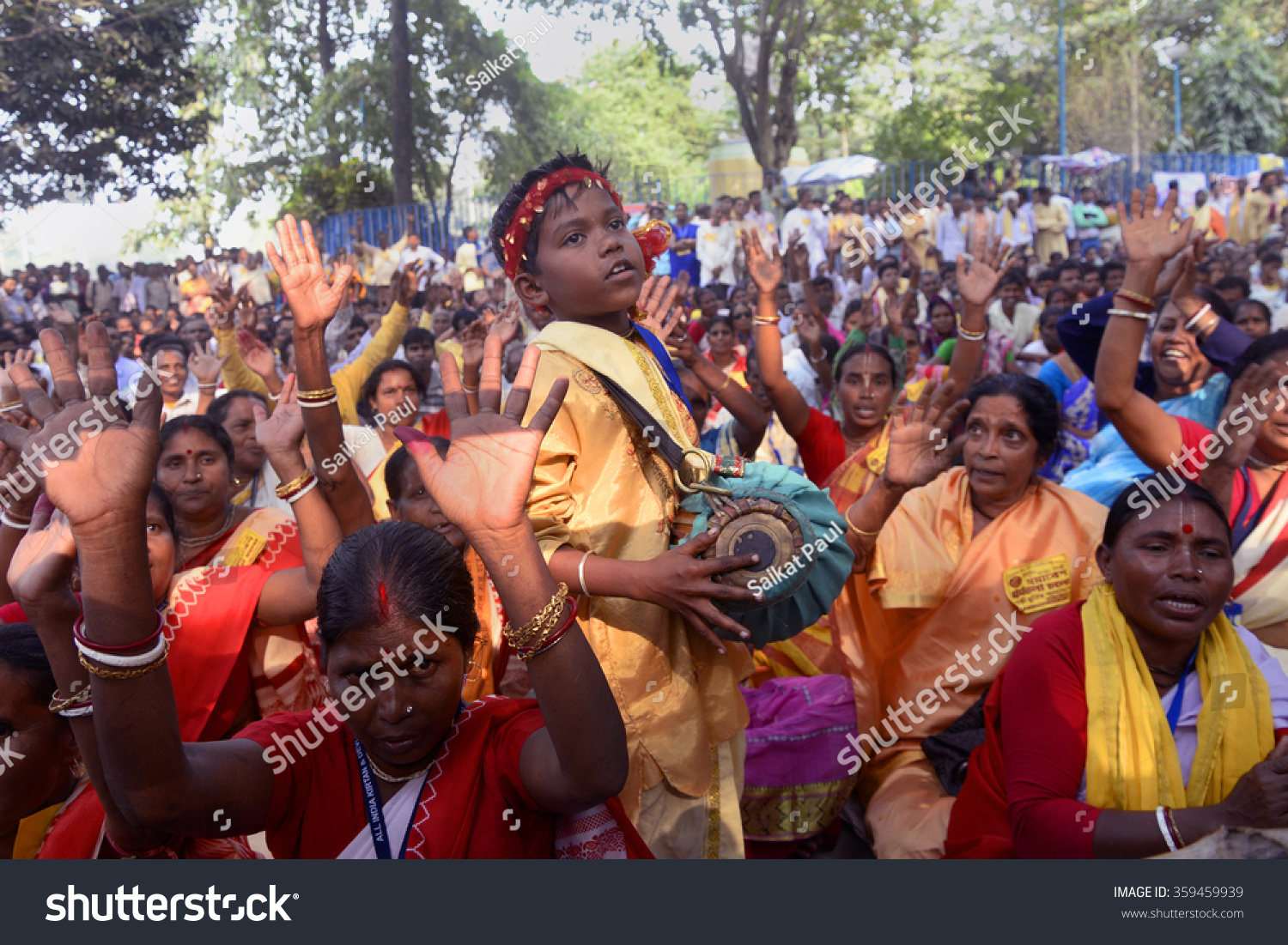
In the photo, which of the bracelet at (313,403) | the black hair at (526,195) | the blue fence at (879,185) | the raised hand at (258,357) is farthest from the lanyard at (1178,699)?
the blue fence at (879,185)

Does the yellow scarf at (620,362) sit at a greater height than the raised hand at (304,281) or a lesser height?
lesser

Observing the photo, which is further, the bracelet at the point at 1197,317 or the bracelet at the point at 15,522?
the bracelet at the point at 1197,317

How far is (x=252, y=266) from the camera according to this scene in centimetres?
1902

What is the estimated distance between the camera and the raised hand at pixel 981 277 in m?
4.27

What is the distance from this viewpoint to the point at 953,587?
11.3ft

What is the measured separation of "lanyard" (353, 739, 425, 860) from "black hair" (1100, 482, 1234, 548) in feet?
6.04

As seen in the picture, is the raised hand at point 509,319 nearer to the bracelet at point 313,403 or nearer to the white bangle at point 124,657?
the bracelet at point 313,403

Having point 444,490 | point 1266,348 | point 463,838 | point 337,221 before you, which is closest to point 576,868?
point 463,838

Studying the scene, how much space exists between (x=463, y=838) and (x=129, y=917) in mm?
549

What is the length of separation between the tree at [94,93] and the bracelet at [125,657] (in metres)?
16.1

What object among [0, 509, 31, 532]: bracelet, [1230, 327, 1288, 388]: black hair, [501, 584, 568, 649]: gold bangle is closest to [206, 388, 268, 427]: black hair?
[0, 509, 31, 532]: bracelet

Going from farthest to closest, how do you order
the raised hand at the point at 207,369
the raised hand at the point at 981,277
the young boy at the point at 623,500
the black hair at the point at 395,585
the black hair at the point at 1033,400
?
→ the raised hand at the point at 207,369, the raised hand at the point at 981,277, the black hair at the point at 1033,400, the young boy at the point at 623,500, the black hair at the point at 395,585

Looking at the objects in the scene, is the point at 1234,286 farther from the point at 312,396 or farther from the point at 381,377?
the point at 312,396

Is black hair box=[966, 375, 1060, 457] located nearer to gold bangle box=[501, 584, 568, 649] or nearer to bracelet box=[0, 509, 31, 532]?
gold bangle box=[501, 584, 568, 649]
